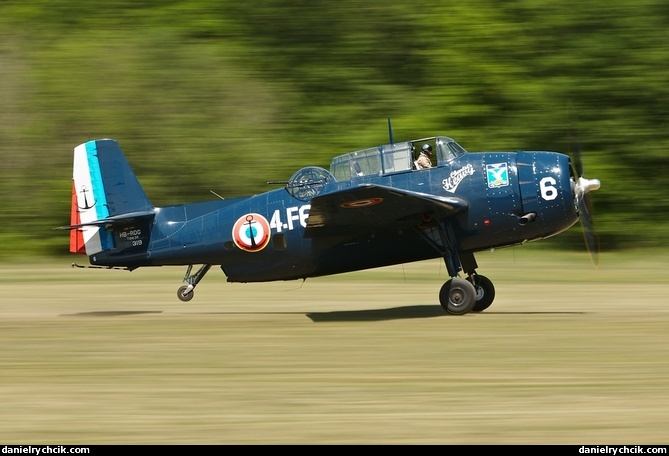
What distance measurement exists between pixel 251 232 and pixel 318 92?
636 inches

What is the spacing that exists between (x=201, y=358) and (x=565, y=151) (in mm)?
17822

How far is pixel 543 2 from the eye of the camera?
28438 mm

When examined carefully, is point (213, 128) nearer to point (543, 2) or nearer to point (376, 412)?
point (543, 2)

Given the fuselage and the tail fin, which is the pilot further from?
the tail fin

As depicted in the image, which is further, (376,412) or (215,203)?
(215,203)

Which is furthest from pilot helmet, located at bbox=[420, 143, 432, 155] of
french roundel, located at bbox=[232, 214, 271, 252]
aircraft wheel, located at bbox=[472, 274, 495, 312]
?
french roundel, located at bbox=[232, 214, 271, 252]

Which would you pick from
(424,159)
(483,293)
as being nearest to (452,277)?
(483,293)

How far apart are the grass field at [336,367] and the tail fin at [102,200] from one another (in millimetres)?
1270

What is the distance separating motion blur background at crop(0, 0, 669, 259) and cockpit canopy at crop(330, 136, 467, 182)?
528 inches

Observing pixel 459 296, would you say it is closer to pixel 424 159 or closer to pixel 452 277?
pixel 452 277

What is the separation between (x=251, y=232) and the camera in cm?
1445

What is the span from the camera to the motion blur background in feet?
88.0

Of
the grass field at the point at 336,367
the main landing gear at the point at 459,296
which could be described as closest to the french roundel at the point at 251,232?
the grass field at the point at 336,367

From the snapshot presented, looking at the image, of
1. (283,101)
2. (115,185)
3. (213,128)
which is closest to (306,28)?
(283,101)
